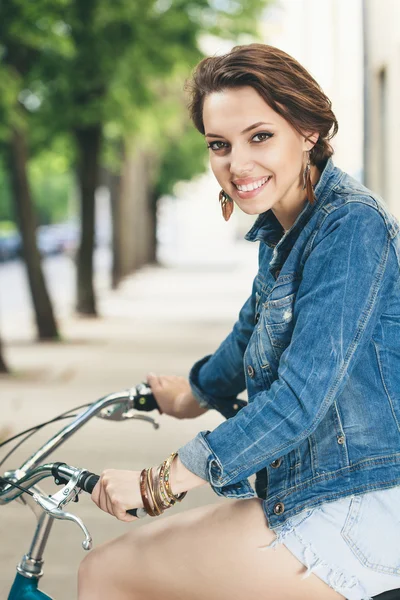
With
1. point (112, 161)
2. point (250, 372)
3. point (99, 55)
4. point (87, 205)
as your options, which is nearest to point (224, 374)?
point (250, 372)

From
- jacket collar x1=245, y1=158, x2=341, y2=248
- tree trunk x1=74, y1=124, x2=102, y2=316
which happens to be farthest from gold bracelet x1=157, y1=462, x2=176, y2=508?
tree trunk x1=74, y1=124, x2=102, y2=316

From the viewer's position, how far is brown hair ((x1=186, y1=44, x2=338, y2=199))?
6.36 feet

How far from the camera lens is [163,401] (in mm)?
2689

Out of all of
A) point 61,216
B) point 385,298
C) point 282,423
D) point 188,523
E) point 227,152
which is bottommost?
point 61,216

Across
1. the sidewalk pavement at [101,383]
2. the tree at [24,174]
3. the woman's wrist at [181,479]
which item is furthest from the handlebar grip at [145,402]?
the tree at [24,174]

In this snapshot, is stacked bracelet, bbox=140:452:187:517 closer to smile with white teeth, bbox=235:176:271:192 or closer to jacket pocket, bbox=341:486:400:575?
jacket pocket, bbox=341:486:400:575

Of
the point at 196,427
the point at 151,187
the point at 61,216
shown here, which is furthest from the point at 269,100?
the point at 61,216

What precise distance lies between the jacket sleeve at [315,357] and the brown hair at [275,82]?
26 cm

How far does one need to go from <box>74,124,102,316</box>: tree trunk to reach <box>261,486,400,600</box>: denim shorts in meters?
15.3

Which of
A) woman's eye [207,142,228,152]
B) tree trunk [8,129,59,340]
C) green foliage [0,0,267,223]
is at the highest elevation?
green foliage [0,0,267,223]

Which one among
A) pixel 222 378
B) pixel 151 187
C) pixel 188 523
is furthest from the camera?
pixel 151 187

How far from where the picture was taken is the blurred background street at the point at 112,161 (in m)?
7.32

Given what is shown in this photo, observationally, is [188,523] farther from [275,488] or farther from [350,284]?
[350,284]

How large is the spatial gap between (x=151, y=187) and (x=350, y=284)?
36285 millimetres
